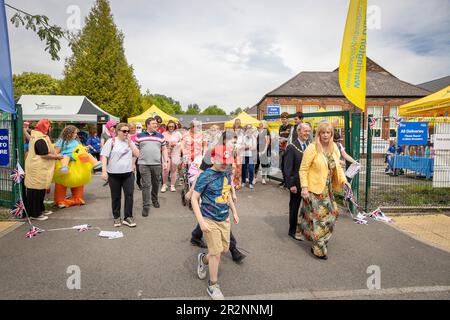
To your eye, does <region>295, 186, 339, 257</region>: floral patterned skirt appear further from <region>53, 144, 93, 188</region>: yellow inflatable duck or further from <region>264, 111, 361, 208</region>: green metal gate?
<region>53, 144, 93, 188</region>: yellow inflatable duck

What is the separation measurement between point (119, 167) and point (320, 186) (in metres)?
3.45

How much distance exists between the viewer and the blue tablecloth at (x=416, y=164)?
6.80m

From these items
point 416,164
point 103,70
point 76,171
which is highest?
point 103,70

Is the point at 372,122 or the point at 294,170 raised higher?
the point at 372,122

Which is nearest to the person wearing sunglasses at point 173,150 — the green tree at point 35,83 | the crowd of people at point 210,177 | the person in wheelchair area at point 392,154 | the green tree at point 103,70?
the crowd of people at point 210,177

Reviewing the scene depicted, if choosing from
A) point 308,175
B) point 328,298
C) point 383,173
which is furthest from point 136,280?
point 383,173

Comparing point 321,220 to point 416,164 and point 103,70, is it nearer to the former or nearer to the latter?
point 416,164

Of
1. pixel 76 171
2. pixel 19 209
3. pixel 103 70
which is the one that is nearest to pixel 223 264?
pixel 76 171

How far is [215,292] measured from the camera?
3119 millimetres

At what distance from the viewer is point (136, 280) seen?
348 cm

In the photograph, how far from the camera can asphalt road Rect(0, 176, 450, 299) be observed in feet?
10.7

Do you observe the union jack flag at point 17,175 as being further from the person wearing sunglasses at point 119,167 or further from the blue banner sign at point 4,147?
the person wearing sunglasses at point 119,167

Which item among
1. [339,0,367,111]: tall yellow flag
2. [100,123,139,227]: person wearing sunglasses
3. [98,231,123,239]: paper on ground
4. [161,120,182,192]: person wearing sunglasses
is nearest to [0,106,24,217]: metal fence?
[100,123,139,227]: person wearing sunglasses
